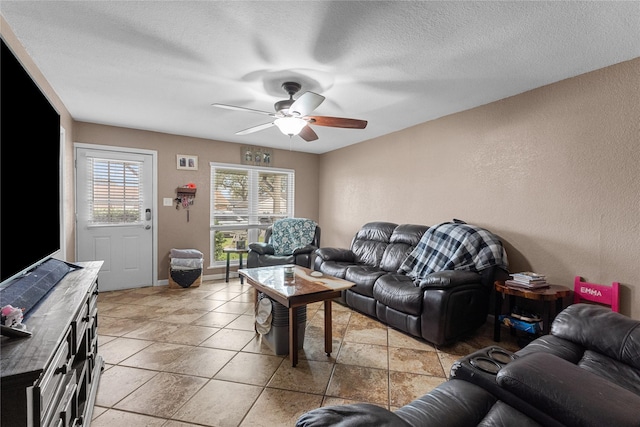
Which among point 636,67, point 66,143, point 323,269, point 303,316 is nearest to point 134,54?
point 66,143

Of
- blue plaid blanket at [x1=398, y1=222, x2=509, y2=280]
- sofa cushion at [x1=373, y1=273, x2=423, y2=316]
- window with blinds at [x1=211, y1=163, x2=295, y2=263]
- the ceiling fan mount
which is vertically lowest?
sofa cushion at [x1=373, y1=273, x2=423, y2=316]

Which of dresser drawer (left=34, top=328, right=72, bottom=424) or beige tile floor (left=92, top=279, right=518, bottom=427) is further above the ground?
dresser drawer (left=34, top=328, right=72, bottom=424)

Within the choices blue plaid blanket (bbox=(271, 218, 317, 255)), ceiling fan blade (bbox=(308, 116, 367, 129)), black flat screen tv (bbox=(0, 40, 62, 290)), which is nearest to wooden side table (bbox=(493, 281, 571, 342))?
ceiling fan blade (bbox=(308, 116, 367, 129))

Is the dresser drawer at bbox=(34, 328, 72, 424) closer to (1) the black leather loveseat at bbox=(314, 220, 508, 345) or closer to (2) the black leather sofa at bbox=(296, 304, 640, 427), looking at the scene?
(2) the black leather sofa at bbox=(296, 304, 640, 427)

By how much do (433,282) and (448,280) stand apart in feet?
0.42

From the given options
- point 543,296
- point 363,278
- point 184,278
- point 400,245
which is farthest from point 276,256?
point 543,296

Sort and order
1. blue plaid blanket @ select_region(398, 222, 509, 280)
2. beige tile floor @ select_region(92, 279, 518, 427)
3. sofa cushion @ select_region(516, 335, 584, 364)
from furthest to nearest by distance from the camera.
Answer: blue plaid blanket @ select_region(398, 222, 509, 280) < beige tile floor @ select_region(92, 279, 518, 427) < sofa cushion @ select_region(516, 335, 584, 364)

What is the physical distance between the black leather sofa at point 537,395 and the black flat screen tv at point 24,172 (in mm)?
1367

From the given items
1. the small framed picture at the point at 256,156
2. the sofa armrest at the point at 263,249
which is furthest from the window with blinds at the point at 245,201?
the sofa armrest at the point at 263,249

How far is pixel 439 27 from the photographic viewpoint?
187 centimetres

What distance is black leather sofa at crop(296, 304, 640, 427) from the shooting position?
87cm

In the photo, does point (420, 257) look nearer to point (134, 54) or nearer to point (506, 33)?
point (506, 33)

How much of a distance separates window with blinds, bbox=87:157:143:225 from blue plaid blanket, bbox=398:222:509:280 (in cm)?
397

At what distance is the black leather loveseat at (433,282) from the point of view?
8.58 feet
